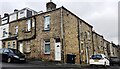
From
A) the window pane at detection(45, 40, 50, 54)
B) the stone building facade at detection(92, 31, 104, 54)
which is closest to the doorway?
the window pane at detection(45, 40, 50, 54)

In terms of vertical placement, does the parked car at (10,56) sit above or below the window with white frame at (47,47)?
below

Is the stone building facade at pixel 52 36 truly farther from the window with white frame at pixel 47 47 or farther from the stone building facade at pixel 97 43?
the stone building facade at pixel 97 43

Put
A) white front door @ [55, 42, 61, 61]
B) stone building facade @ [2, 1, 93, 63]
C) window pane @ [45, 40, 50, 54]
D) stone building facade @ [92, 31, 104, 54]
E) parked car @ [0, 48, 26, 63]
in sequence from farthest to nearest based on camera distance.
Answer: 1. stone building facade @ [92, 31, 104, 54]
2. window pane @ [45, 40, 50, 54]
3. stone building facade @ [2, 1, 93, 63]
4. white front door @ [55, 42, 61, 61]
5. parked car @ [0, 48, 26, 63]

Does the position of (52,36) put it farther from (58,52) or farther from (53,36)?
(58,52)

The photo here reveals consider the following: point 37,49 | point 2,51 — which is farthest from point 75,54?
point 2,51

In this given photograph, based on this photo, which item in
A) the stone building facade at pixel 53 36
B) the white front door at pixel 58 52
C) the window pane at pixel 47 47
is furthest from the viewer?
the window pane at pixel 47 47

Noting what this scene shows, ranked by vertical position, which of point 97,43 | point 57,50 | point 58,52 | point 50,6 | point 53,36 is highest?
point 50,6

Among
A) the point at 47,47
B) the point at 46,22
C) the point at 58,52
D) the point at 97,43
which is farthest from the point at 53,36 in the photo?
the point at 97,43

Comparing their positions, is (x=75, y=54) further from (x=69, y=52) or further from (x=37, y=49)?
(x=37, y=49)

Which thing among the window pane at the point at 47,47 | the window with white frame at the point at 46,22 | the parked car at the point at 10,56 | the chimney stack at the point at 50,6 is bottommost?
the parked car at the point at 10,56

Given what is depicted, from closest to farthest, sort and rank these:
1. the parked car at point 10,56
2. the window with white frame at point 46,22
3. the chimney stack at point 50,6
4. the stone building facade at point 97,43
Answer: the parked car at point 10,56
the window with white frame at point 46,22
the chimney stack at point 50,6
the stone building facade at point 97,43

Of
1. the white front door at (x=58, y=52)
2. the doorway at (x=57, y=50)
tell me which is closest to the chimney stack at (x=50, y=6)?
the doorway at (x=57, y=50)

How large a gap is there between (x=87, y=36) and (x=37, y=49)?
374 inches

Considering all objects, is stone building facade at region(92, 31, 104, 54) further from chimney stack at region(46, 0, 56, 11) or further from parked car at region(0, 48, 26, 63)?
parked car at region(0, 48, 26, 63)
